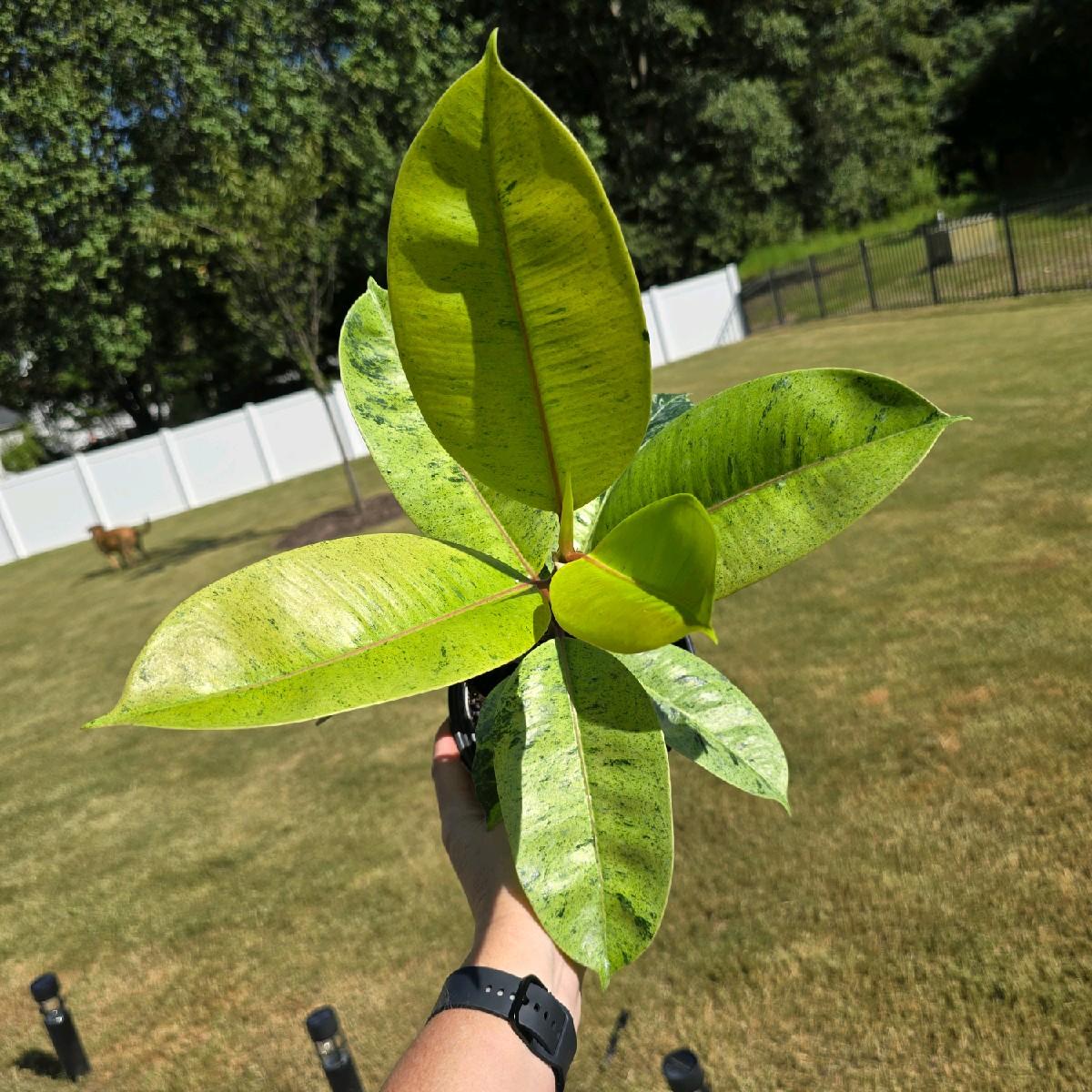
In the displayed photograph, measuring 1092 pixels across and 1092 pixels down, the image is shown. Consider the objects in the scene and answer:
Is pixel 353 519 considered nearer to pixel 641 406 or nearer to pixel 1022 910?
pixel 1022 910

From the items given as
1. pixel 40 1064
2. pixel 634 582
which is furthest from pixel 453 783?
pixel 40 1064

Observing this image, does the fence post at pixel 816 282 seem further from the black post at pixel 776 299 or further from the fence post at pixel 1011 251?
the fence post at pixel 1011 251

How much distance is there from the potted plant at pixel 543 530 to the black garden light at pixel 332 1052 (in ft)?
6.56

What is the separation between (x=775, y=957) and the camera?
2.67 m

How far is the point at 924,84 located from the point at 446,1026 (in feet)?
106

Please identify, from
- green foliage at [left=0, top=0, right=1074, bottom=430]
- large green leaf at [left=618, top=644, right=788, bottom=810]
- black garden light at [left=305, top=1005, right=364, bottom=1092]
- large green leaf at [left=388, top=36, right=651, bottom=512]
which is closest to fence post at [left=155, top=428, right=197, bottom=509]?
green foliage at [left=0, top=0, right=1074, bottom=430]

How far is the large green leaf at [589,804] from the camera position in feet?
2.05

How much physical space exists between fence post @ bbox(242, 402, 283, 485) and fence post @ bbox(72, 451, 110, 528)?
3.27 meters

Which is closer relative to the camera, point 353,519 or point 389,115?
point 353,519

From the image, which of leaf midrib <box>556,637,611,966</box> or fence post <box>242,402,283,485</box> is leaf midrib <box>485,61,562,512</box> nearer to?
leaf midrib <box>556,637,611,966</box>

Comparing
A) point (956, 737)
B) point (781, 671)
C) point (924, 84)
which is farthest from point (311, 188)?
point (924, 84)

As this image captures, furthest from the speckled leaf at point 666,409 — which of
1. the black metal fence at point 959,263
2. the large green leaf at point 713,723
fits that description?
the black metal fence at point 959,263

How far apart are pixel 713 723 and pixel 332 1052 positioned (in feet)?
6.82

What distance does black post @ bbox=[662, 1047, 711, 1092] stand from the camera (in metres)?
1.83
